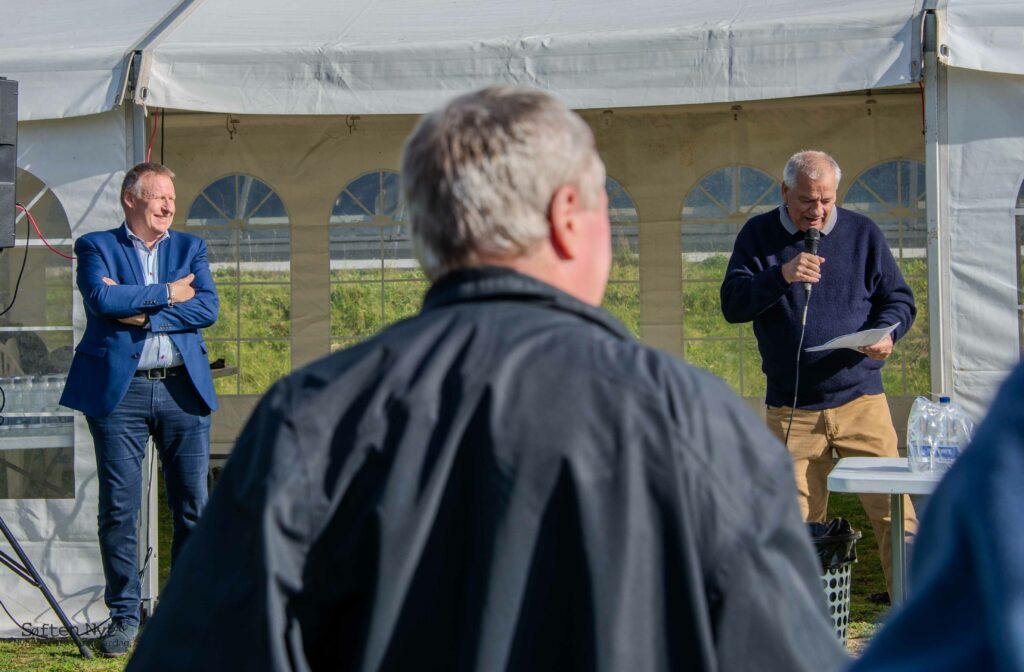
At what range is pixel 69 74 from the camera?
469cm

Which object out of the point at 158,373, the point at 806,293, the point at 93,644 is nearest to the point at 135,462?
the point at 158,373

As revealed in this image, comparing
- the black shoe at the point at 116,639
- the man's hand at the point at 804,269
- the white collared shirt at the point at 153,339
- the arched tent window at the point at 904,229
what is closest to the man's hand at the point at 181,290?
the white collared shirt at the point at 153,339

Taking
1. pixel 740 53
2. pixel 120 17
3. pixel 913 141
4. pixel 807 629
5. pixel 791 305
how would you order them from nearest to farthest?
pixel 807 629 < pixel 791 305 < pixel 740 53 < pixel 120 17 < pixel 913 141

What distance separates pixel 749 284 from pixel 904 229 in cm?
370

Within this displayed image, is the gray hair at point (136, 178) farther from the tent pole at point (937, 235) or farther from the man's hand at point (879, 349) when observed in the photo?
the tent pole at point (937, 235)

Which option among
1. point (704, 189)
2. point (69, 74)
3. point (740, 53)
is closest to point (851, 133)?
point (704, 189)

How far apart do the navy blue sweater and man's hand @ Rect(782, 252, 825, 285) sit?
0.15m

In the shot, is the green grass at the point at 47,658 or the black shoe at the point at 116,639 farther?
the black shoe at the point at 116,639

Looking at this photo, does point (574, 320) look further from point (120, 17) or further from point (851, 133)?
point (851, 133)

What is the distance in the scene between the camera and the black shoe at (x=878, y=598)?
5078mm

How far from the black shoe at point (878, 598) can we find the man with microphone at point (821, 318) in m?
0.94

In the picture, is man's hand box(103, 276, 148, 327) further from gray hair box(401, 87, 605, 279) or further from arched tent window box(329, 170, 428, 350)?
gray hair box(401, 87, 605, 279)

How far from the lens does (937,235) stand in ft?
14.4

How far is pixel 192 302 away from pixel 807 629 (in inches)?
144
